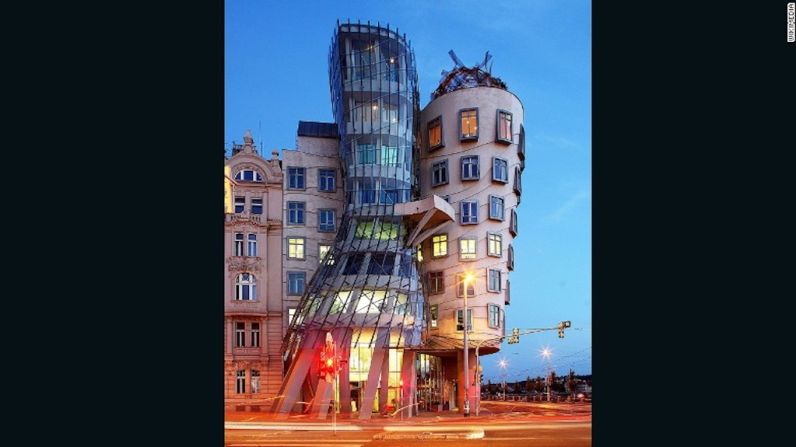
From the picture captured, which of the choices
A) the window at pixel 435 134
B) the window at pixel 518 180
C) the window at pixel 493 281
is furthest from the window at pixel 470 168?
the window at pixel 493 281

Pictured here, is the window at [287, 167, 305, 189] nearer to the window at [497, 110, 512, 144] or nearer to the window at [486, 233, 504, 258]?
the window at [486, 233, 504, 258]

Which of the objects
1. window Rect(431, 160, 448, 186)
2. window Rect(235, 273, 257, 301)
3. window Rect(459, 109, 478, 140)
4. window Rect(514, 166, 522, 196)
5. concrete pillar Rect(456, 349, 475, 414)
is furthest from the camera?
window Rect(514, 166, 522, 196)

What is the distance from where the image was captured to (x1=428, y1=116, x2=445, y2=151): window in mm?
45062

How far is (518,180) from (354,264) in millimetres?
13610

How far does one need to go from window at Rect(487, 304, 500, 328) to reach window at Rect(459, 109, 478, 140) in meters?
11.1

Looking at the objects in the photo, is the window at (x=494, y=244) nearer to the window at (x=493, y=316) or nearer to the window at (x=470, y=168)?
the window at (x=493, y=316)

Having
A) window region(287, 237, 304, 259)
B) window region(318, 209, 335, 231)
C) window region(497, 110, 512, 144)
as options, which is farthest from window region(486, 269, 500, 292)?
window region(287, 237, 304, 259)

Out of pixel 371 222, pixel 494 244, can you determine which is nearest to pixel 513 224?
pixel 494 244

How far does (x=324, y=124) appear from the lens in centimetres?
4672

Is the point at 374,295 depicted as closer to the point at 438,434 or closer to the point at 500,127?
the point at 500,127

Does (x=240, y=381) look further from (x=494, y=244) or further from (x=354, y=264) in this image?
(x=494, y=244)

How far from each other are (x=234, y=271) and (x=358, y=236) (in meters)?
7.94

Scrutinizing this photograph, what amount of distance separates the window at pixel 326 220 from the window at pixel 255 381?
9954mm

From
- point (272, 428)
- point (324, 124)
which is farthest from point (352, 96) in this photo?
point (272, 428)
